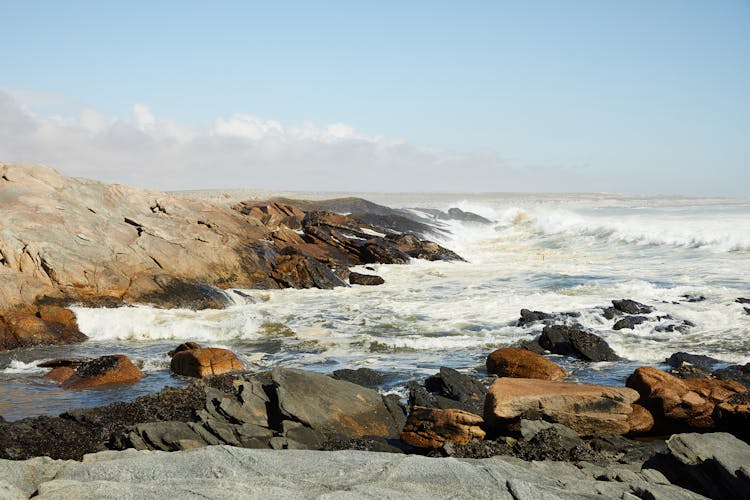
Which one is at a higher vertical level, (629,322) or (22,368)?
(629,322)

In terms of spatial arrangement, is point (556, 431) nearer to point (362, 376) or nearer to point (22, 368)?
A: point (362, 376)

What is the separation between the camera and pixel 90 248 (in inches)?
779

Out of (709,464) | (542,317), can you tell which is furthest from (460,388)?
(542,317)

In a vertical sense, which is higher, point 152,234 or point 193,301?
point 152,234

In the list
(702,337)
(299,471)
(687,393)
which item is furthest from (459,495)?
(702,337)

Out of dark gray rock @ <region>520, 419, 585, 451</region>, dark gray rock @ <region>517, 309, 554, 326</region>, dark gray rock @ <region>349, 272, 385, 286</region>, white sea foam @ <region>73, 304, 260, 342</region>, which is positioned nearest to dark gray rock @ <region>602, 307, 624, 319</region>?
dark gray rock @ <region>517, 309, 554, 326</region>

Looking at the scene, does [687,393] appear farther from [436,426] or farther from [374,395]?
[374,395]

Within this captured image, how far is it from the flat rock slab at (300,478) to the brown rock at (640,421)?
289 cm

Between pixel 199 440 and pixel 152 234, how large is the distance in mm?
14868

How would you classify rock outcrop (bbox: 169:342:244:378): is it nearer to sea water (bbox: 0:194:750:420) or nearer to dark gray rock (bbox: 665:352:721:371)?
sea water (bbox: 0:194:750:420)

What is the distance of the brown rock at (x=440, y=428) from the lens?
9.07m

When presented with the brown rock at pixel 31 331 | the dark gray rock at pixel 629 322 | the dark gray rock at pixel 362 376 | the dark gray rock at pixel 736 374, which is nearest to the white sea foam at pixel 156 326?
the brown rock at pixel 31 331

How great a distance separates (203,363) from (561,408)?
6606mm

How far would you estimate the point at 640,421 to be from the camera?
947cm
